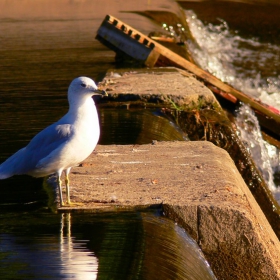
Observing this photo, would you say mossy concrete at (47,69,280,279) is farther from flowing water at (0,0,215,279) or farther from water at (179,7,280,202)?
water at (179,7,280,202)

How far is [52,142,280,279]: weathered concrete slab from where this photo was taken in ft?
14.5

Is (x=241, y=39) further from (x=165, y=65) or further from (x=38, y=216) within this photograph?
(x=38, y=216)

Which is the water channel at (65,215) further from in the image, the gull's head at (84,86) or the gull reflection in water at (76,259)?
the gull's head at (84,86)

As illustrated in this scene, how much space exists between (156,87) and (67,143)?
367 centimetres

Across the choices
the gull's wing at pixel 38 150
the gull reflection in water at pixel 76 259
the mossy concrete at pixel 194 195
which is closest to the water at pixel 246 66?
the mossy concrete at pixel 194 195

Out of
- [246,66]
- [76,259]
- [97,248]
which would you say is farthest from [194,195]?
[246,66]

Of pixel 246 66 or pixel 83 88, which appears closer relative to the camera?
pixel 83 88

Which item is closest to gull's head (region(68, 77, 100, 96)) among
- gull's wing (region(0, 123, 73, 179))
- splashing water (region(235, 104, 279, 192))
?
gull's wing (region(0, 123, 73, 179))

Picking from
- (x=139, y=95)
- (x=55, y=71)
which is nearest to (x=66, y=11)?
(x=55, y=71)

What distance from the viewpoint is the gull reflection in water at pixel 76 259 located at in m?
3.64

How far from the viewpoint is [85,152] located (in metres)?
4.36

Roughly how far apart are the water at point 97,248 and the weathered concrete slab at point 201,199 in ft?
0.42

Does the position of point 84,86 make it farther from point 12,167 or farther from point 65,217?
point 65,217

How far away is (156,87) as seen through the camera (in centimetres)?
792
